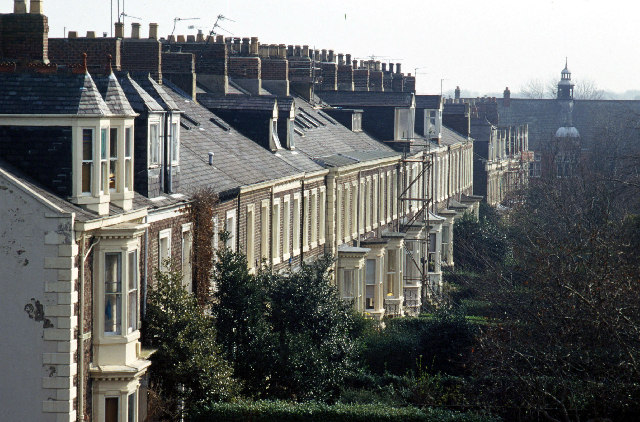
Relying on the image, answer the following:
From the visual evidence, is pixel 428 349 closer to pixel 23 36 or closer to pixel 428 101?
pixel 23 36

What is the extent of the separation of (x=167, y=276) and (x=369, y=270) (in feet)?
68.9

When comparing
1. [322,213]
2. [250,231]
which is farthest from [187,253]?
[322,213]

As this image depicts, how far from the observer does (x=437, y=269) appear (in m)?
51.2

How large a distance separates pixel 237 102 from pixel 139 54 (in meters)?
4.41

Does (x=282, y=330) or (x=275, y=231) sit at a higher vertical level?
(x=275, y=231)

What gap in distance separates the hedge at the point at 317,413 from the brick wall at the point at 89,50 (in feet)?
24.8

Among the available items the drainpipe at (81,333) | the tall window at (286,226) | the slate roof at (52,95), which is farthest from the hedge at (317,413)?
the tall window at (286,226)

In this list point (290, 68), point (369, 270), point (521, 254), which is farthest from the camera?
point (290, 68)

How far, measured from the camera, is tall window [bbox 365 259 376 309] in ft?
131

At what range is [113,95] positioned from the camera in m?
18.4

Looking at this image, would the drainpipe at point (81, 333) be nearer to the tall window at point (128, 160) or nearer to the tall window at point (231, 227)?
the tall window at point (128, 160)

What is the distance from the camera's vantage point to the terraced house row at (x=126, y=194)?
54.3 feet

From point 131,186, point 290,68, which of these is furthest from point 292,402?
point 290,68

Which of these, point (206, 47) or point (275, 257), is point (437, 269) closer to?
point (206, 47)
